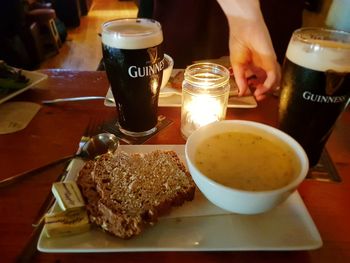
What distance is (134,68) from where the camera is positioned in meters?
0.67

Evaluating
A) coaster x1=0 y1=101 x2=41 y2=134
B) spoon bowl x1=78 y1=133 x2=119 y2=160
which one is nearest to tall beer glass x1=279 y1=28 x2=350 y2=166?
spoon bowl x1=78 y1=133 x2=119 y2=160

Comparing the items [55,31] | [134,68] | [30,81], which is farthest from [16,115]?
[55,31]

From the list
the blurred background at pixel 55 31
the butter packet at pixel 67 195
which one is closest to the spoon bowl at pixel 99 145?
the butter packet at pixel 67 195

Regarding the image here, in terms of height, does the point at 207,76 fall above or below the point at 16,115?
above

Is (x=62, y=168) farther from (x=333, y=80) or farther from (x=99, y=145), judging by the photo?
(x=333, y=80)

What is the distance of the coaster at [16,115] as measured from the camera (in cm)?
77

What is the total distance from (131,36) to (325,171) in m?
0.49

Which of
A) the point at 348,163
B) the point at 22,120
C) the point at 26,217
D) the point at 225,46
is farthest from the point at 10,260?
the point at 225,46

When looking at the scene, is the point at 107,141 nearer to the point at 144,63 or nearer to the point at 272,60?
the point at 144,63

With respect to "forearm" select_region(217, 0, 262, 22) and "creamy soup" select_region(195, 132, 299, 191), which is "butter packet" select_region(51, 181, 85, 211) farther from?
"forearm" select_region(217, 0, 262, 22)

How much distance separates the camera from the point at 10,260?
464 millimetres

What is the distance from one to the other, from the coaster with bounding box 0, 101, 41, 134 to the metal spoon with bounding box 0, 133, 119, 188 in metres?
0.19

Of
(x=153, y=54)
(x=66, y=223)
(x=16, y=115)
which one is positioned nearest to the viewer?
(x=66, y=223)

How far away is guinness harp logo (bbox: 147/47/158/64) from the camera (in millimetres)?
660
